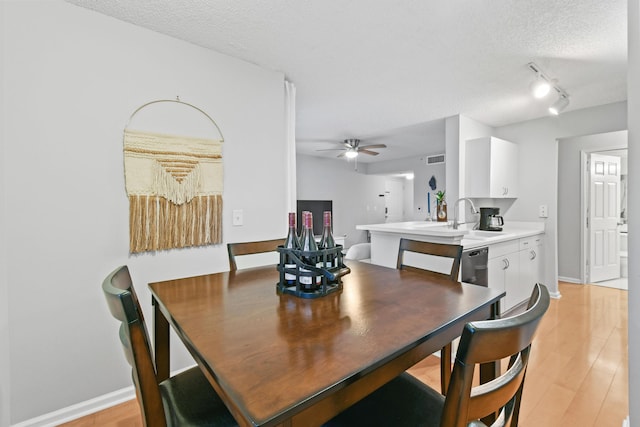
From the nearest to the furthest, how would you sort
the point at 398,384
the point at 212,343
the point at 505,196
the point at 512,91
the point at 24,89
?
the point at 212,343 < the point at 398,384 < the point at 24,89 < the point at 512,91 < the point at 505,196

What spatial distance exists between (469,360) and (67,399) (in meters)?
2.12

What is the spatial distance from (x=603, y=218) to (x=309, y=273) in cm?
540

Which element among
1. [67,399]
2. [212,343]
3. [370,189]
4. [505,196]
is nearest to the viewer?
[212,343]

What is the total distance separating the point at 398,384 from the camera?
108 centimetres

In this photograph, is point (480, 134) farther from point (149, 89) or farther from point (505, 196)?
point (149, 89)

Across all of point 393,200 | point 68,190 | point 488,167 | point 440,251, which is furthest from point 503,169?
point 393,200

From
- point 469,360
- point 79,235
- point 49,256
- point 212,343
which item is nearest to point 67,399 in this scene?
point 49,256

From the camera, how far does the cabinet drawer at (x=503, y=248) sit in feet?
9.23

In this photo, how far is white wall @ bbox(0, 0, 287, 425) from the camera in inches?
59.0

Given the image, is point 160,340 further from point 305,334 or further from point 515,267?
point 515,267

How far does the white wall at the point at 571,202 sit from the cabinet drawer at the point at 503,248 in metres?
1.89

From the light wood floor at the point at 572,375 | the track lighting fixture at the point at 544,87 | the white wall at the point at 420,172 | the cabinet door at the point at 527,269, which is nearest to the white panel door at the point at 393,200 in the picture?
the white wall at the point at 420,172

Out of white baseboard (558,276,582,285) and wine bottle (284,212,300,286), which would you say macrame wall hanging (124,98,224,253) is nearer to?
wine bottle (284,212,300,286)

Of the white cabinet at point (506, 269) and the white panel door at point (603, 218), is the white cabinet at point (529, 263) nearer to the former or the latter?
the white cabinet at point (506, 269)
